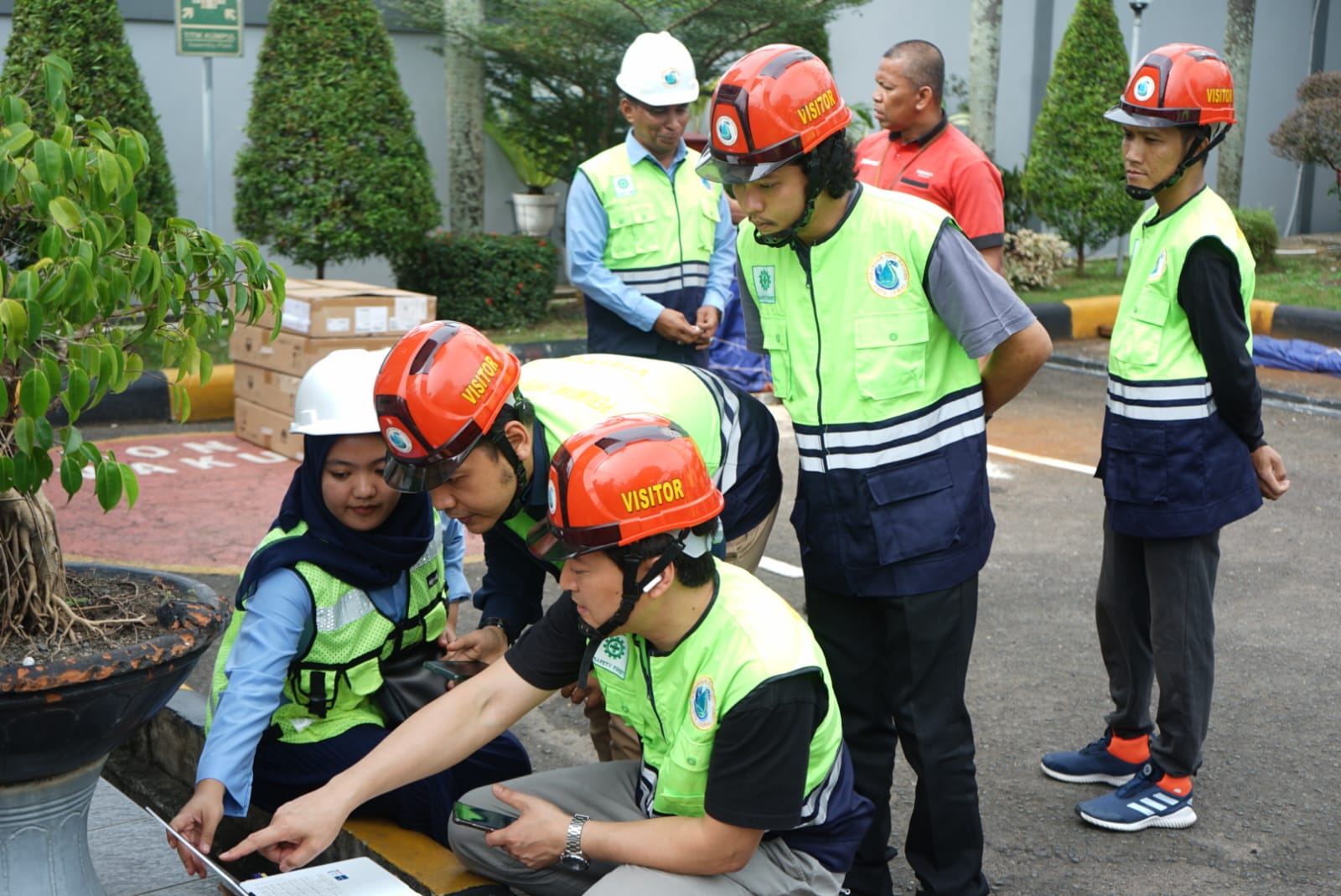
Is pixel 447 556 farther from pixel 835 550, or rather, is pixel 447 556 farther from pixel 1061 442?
pixel 1061 442

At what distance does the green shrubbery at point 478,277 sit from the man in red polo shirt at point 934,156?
22.4 ft

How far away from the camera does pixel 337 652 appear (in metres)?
3.33

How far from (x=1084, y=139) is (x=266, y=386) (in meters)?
8.58

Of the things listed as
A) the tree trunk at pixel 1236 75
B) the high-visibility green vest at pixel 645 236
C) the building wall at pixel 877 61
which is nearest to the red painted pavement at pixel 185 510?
the high-visibility green vest at pixel 645 236

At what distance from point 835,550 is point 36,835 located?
173 centimetres

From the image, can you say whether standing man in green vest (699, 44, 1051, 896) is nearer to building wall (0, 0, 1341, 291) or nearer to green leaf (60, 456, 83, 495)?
green leaf (60, 456, 83, 495)

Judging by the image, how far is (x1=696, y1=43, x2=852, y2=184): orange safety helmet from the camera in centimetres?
303

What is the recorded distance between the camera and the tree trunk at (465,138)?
12.4 metres

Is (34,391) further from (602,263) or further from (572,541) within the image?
(602,263)

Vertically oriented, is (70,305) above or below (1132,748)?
above

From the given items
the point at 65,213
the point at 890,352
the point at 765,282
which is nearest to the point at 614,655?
the point at 890,352

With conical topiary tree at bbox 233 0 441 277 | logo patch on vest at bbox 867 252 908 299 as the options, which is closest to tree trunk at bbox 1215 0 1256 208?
conical topiary tree at bbox 233 0 441 277

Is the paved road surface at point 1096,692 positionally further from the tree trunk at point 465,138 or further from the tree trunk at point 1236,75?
the tree trunk at point 1236,75

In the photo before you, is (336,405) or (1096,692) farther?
(1096,692)
